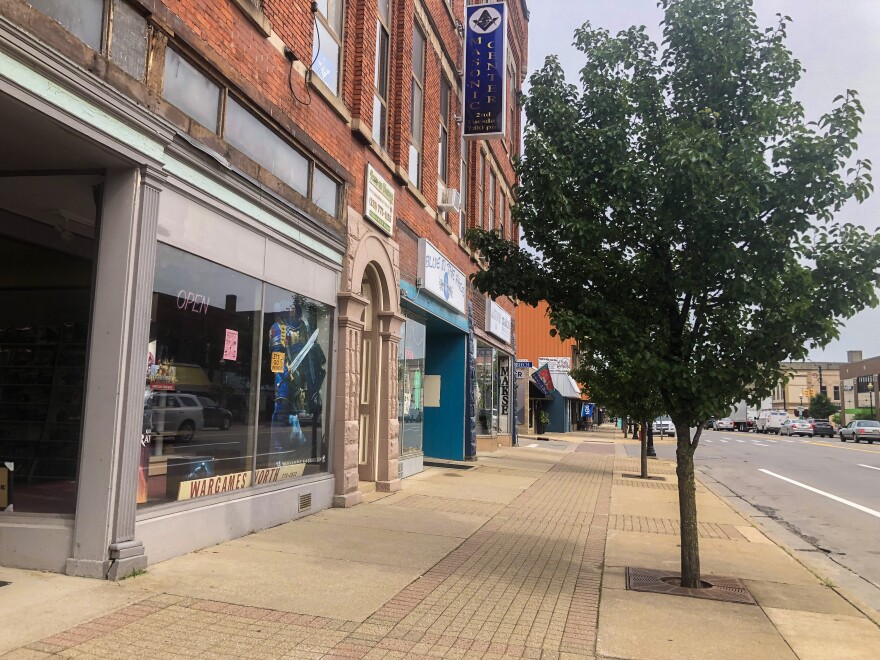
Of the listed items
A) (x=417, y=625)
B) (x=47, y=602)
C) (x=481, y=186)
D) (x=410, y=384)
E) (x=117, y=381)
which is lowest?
(x=417, y=625)

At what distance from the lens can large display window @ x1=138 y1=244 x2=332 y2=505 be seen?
245 inches

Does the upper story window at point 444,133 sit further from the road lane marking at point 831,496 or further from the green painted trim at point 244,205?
the road lane marking at point 831,496

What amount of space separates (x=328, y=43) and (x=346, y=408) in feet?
16.9

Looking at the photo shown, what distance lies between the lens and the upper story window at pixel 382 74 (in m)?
11.5

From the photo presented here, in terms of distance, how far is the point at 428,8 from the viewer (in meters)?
14.0

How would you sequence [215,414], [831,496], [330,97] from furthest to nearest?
[831,496] < [330,97] < [215,414]

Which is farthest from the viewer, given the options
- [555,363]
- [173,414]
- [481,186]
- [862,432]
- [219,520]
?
[555,363]

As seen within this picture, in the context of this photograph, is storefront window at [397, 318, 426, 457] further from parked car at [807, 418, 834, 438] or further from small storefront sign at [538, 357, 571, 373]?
parked car at [807, 418, 834, 438]

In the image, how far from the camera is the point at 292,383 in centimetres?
867

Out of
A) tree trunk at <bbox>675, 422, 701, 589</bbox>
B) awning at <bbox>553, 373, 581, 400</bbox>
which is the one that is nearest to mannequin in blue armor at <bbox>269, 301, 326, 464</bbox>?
tree trunk at <bbox>675, 422, 701, 589</bbox>

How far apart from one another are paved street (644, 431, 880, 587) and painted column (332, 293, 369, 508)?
6337 mm

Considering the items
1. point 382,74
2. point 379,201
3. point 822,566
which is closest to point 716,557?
point 822,566

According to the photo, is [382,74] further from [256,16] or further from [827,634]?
[827,634]

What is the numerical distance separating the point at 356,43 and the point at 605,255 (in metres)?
5.90
